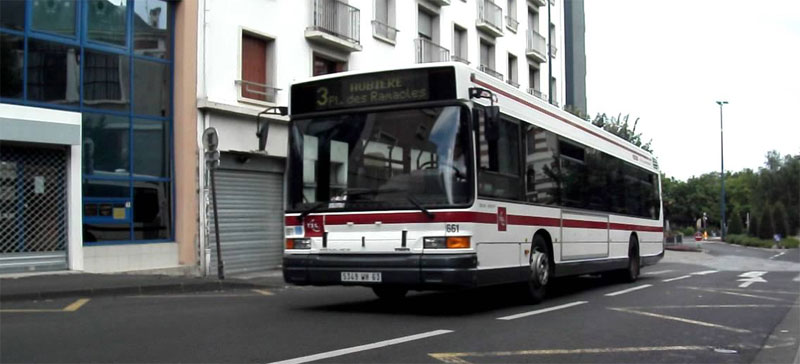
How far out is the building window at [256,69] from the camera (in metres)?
18.2

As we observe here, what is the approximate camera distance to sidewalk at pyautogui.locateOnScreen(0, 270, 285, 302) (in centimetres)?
1125

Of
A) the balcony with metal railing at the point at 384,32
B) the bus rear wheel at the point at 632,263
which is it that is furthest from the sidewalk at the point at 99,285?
the balcony with metal railing at the point at 384,32

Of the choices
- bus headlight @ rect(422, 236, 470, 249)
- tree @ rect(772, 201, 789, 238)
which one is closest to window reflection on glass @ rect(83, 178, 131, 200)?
bus headlight @ rect(422, 236, 470, 249)

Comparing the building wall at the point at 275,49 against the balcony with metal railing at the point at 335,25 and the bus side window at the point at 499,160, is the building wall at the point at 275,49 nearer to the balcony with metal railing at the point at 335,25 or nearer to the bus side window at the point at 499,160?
the balcony with metal railing at the point at 335,25

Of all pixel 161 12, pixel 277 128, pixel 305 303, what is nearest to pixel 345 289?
pixel 305 303

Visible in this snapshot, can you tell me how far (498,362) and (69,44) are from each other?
11664 millimetres

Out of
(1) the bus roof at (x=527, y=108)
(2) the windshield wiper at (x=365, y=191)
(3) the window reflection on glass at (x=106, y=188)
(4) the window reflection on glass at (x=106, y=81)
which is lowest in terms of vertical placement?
(2) the windshield wiper at (x=365, y=191)

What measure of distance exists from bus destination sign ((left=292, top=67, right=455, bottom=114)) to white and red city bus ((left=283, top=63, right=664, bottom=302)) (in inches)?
0.6

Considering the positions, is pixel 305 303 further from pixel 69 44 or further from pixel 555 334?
pixel 69 44

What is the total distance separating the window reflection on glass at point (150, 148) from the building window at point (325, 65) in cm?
529

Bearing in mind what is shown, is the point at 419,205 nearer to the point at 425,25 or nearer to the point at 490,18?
the point at 425,25

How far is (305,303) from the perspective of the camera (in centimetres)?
1109

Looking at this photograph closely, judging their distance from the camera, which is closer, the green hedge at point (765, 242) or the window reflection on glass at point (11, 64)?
the window reflection on glass at point (11, 64)

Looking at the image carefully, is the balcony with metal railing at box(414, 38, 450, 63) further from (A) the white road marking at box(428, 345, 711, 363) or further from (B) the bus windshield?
(A) the white road marking at box(428, 345, 711, 363)
